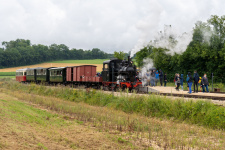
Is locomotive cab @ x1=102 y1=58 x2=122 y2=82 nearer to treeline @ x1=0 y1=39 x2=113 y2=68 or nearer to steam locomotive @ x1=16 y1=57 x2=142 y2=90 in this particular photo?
steam locomotive @ x1=16 y1=57 x2=142 y2=90

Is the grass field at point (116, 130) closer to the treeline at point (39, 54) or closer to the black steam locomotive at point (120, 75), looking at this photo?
the black steam locomotive at point (120, 75)

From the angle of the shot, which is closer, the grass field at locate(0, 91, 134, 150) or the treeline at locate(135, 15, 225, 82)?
the grass field at locate(0, 91, 134, 150)

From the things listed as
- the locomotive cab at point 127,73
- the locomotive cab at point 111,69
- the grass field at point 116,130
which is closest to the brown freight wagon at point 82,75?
the locomotive cab at point 111,69

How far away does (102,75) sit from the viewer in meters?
25.2

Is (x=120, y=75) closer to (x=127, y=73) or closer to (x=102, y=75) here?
(x=127, y=73)

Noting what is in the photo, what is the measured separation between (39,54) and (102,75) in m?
72.5

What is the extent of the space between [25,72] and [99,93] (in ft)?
105

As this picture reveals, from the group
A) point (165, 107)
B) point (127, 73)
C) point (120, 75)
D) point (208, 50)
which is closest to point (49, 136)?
point (165, 107)

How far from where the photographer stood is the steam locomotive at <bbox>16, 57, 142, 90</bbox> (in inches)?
896

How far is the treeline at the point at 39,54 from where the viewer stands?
84125mm

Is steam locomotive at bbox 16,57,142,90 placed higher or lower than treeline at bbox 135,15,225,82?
lower

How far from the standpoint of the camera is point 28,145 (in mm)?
6895

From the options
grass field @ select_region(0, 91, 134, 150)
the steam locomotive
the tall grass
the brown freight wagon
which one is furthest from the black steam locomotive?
grass field @ select_region(0, 91, 134, 150)

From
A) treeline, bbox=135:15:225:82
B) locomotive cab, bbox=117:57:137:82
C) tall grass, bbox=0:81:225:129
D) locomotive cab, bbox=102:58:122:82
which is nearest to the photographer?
tall grass, bbox=0:81:225:129
